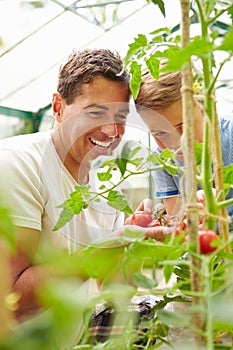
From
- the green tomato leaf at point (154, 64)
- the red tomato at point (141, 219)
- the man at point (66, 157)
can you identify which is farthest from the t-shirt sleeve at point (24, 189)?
the green tomato leaf at point (154, 64)

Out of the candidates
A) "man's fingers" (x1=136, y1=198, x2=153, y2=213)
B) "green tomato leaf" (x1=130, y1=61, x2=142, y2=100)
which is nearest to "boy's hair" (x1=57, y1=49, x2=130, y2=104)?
"man's fingers" (x1=136, y1=198, x2=153, y2=213)

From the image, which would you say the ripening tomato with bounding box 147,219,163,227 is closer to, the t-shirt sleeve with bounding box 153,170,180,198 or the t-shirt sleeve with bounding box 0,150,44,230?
the t-shirt sleeve with bounding box 0,150,44,230

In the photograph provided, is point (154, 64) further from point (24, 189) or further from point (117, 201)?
point (24, 189)

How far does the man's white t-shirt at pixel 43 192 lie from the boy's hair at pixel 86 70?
0.53ft

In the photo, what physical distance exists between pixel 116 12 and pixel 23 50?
2.94ft

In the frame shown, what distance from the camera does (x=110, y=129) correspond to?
3.72ft

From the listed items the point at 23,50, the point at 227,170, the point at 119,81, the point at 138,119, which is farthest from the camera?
the point at 23,50

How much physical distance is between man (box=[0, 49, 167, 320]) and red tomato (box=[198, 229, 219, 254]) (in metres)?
0.57

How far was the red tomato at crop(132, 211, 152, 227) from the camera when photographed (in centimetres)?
93

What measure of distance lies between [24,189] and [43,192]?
0.06m

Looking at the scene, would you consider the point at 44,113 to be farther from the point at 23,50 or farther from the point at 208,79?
the point at 208,79

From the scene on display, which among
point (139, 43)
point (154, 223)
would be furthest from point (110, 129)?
point (139, 43)

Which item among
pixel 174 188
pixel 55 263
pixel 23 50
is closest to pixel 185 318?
pixel 55 263

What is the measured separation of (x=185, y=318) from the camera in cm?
38
